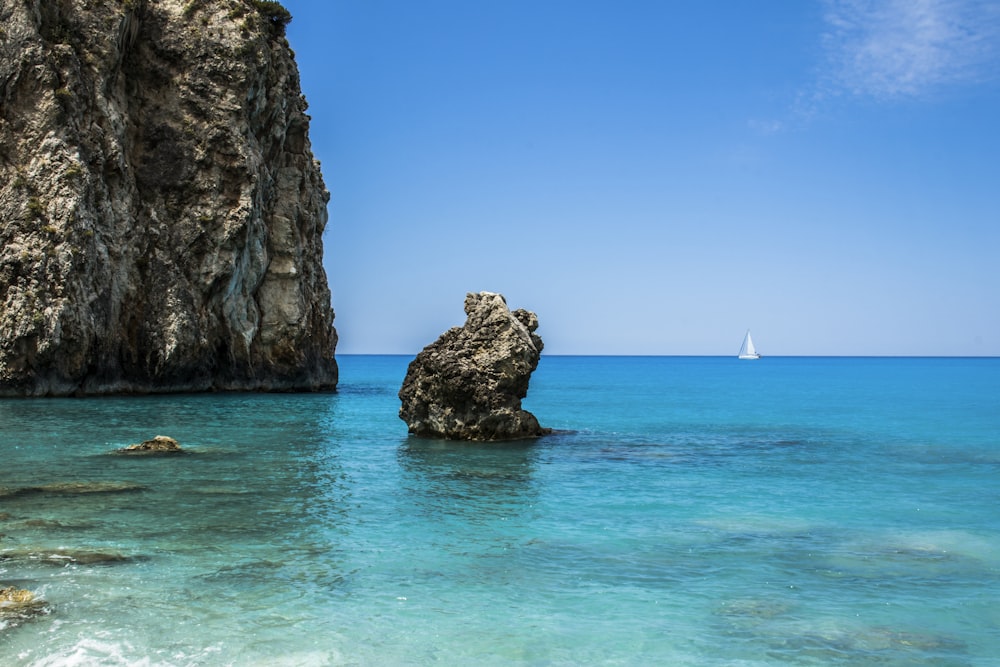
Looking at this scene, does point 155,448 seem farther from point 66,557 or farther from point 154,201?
point 154,201

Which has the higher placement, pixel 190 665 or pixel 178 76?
pixel 178 76

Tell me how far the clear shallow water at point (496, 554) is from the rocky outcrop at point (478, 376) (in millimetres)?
1112

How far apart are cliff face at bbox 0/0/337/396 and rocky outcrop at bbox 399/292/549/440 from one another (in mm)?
23962

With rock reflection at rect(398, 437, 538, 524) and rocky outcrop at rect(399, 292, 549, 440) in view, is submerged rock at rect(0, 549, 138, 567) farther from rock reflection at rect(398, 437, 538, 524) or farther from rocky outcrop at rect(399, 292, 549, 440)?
rocky outcrop at rect(399, 292, 549, 440)

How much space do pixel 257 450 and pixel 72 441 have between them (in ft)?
18.4

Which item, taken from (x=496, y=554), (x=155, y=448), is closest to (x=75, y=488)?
(x=155, y=448)

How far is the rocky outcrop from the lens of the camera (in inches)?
1006

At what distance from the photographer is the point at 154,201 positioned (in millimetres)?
49281

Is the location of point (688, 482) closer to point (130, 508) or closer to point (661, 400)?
point (130, 508)

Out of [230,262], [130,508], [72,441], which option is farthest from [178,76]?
[130,508]

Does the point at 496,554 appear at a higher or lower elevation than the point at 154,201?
lower

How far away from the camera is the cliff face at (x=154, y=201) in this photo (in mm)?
41344

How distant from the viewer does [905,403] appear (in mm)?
54125

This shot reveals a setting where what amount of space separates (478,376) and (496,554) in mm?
13448
